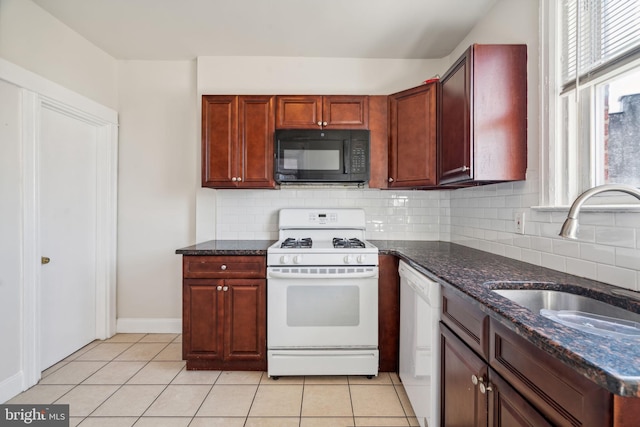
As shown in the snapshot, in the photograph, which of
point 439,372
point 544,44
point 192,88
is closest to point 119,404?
point 439,372

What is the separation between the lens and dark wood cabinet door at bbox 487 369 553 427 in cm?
84

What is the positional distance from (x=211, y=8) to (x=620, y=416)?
2744mm

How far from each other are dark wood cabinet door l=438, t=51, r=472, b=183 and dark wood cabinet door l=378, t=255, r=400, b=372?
0.75 metres

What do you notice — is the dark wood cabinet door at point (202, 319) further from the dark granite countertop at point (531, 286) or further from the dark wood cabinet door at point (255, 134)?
the dark wood cabinet door at point (255, 134)

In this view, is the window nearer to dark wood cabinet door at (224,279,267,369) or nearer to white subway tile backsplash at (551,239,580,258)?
white subway tile backsplash at (551,239,580,258)

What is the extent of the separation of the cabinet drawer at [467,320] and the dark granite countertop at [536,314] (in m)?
0.07

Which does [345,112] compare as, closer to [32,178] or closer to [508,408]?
[508,408]

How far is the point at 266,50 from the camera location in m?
2.71

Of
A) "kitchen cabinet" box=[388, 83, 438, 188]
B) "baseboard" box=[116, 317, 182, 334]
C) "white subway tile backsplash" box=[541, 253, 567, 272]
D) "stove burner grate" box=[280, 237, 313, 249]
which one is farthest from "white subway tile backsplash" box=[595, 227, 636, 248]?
"baseboard" box=[116, 317, 182, 334]

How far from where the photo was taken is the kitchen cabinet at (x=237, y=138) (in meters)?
2.47

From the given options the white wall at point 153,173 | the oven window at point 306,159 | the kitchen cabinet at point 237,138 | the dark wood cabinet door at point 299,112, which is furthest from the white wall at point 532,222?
the white wall at point 153,173

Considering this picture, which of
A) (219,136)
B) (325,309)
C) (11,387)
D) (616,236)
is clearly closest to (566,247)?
(616,236)

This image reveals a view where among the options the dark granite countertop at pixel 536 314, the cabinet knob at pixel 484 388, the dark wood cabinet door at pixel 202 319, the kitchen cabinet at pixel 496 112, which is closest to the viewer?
the dark granite countertop at pixel 536 314

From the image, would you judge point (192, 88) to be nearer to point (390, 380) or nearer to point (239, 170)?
point (239, 170)
